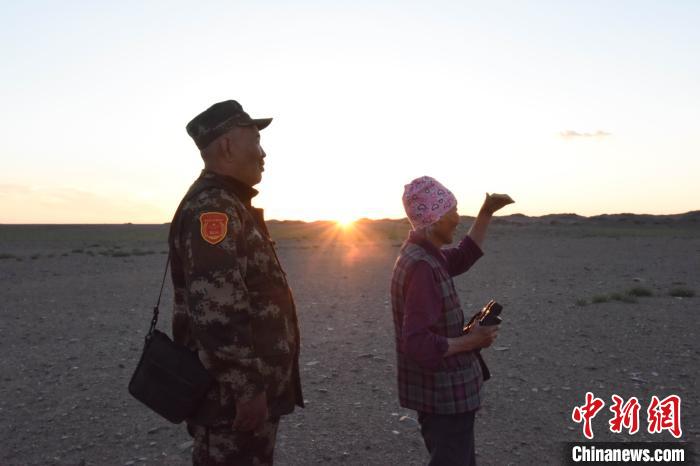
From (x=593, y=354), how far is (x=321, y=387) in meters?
3.85

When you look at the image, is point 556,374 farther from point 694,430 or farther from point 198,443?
point 198,443

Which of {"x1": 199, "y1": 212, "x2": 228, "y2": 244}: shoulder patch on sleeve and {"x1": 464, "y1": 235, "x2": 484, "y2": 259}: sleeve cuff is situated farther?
{"x1": 464, "y1": 235, "x2": 484, "y2": 259}: sleeve cuff

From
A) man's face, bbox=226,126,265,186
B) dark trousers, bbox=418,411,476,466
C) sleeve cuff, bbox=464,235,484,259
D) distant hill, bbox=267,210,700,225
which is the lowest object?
dark trousers, bbox=418,411,476,466

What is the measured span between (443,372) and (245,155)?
1.52 meters

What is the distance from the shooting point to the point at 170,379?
288cm

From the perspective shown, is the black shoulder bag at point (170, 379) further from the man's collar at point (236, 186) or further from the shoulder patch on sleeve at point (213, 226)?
the man's collar at point (236, 186)

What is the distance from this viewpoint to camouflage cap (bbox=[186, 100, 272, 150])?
3035 mm

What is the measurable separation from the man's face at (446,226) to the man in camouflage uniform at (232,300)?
2.80 feet

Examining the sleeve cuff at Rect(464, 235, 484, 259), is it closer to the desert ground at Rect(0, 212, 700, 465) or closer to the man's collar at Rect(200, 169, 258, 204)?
the man's collar at Rect(200, 169, 258, 204)

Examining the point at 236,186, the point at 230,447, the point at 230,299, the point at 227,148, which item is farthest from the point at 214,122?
the point at 230,447

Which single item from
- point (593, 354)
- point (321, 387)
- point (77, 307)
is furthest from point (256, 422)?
point (77, 307)

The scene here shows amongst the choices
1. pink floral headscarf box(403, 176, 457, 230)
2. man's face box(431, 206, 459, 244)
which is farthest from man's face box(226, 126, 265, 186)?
man's face box(431, 206, 459, 244)

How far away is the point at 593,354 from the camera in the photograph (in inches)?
326

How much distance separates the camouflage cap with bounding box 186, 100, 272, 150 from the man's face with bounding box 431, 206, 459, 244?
112 cm
